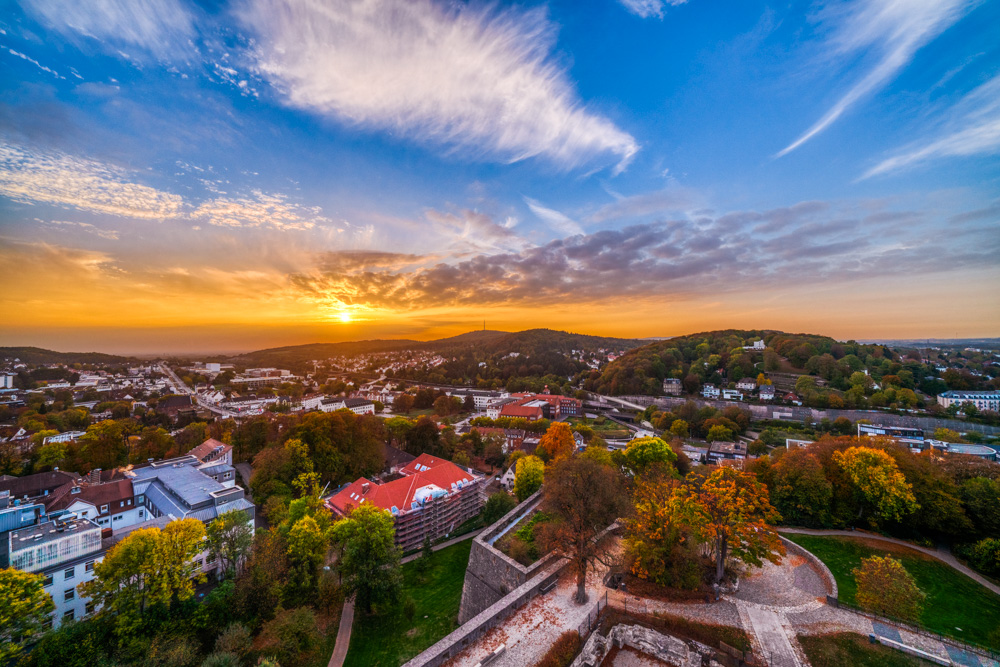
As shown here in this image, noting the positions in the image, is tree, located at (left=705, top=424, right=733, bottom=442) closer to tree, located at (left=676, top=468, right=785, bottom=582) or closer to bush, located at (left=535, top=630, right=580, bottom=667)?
tree, located at (left=676, top=468, right=785, bottom=582)

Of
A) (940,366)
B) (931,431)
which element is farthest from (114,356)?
(940,366)

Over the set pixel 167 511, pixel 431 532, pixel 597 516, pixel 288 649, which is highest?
pixel 597 516

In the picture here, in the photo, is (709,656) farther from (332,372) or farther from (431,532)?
(332,372)

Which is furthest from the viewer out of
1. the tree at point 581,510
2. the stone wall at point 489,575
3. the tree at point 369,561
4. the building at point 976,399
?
the building at point 976,399

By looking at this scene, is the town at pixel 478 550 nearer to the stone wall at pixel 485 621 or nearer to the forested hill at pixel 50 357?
the stone wall at pixel 485 621

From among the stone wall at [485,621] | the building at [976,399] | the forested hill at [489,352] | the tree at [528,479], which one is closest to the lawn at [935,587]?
the stone wall at [485,621]

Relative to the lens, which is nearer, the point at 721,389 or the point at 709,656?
the point at 709,656
